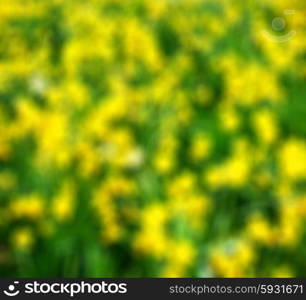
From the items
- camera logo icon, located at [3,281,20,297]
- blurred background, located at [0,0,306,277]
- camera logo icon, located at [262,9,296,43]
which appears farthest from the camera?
camera logo icon, located at [262,9,296,43]

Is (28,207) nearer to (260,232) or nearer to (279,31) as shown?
(260,232)

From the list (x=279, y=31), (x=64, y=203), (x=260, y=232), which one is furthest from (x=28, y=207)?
(x=279, y=31)

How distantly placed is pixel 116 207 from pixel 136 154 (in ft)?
0.56

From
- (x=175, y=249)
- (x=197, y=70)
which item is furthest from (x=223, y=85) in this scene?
(x=175, y=249)

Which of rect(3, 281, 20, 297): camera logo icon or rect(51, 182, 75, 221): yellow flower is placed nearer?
rect(3, 281, 20, 297): camera logo icon

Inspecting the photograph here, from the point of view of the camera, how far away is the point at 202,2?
85.0 inches

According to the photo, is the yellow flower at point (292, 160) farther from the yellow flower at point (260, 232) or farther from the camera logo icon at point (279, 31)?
the camera logo icon at point (279, 31)

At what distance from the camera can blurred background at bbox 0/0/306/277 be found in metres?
1.02

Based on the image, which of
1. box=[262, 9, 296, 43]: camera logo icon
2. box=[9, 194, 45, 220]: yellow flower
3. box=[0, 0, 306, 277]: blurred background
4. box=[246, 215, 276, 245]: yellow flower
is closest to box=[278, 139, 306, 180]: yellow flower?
box=[0, 0, 306, 277]: blurred background

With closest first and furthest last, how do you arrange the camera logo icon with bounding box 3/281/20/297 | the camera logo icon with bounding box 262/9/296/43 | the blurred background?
the camera logo icon with bounding box 3/281/20/297
the blurred background
the camera logo icon with bounding box 262/9/296/43

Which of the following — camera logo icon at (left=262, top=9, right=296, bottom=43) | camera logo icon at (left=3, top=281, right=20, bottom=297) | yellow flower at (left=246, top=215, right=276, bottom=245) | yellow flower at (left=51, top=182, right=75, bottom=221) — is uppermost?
camera logo icon at (left=262, top=9, right=296, bottom=43)

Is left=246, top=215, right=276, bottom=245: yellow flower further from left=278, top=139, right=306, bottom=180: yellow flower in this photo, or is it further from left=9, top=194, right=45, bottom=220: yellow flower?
left=9, top=194, right=45, bottom=220: yellow flower

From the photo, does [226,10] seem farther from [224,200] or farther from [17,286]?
[17,286]

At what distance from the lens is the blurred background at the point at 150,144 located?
102 cm
